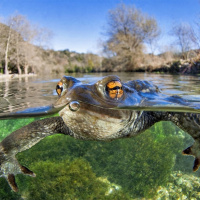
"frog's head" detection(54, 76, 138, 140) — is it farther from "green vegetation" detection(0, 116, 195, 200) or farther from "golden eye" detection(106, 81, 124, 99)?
"green vegetation" detection(0, 116, 195, 200)

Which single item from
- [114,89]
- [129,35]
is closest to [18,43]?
[129,35]

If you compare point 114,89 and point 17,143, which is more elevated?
point 114,89

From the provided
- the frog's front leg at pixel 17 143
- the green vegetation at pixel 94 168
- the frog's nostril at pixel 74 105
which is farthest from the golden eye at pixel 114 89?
the green vegetation at pixel 94 168

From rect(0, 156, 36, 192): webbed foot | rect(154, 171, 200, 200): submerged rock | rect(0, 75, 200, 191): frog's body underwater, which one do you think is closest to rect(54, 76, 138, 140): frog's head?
rect(0, 75, 200, 191): frog's body underwater

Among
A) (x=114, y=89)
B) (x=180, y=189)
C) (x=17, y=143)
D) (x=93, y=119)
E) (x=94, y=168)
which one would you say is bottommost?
(x=180, y=189)

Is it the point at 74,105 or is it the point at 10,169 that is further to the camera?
the point at 10,169

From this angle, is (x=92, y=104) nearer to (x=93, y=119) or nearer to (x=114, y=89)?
(x=93, y=119)
